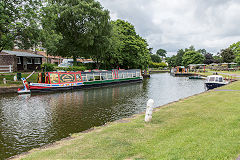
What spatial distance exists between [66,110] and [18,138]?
5.80 metres

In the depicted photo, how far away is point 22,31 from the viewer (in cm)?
2411

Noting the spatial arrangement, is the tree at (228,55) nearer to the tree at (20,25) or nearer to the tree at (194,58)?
the tree at (194,58)

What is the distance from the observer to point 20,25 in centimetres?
2244

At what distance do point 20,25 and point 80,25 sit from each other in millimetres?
12865

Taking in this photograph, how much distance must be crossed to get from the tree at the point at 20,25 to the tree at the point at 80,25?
6262mm

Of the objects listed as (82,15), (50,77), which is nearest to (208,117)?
(50,77)

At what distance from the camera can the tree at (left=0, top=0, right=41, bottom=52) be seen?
75.2 ft

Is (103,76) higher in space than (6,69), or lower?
lower

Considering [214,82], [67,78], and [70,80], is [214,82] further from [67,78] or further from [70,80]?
[67,78]

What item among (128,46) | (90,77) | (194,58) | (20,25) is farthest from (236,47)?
(20,25)

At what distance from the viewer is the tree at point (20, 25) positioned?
22928 mm

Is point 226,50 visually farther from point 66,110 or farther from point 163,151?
point 163,151

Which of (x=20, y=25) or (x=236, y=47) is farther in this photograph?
(x=236, y=47)

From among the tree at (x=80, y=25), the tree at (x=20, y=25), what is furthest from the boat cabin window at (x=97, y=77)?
the tree at (x=20, y=25)
